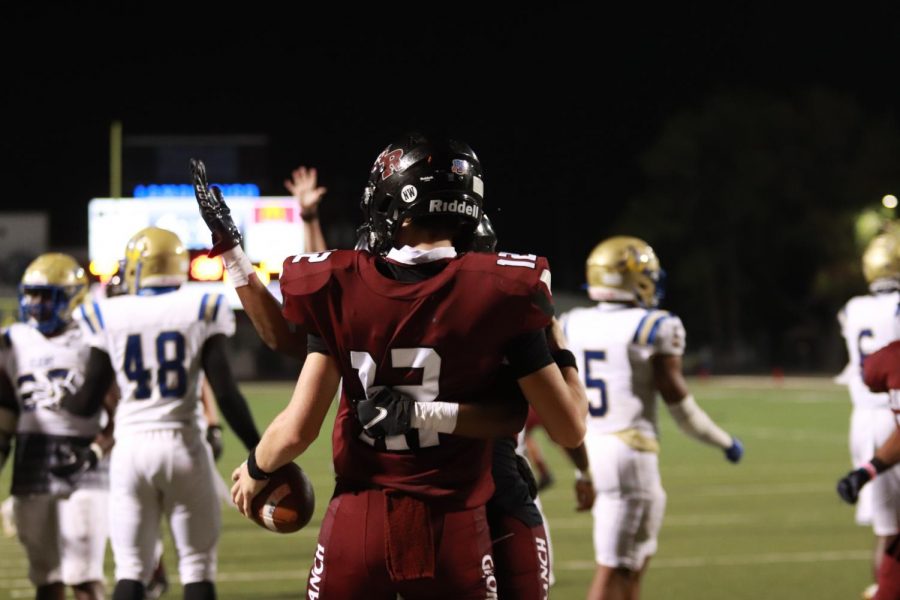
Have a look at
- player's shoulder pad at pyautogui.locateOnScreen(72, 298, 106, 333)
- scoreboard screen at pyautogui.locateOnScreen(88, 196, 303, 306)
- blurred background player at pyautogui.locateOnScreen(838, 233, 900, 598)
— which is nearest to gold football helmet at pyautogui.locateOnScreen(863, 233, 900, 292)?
blurred background player at pyautogui.locateOnScreen(838, 233, 900, 598)

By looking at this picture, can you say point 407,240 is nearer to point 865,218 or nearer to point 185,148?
point 185,148

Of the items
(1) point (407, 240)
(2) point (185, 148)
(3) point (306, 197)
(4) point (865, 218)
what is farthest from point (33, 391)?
(4) point (865, 218)

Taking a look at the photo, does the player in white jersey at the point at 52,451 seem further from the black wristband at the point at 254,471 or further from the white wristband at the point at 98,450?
the black wristband at the point at 254,471

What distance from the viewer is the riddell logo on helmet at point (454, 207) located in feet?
10.5

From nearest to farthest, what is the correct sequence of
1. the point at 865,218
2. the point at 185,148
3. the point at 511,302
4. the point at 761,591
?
the point at 511,302, the point at 761,591, the point at 185,148, the point at 865,218

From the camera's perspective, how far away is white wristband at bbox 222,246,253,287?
3.56 metres

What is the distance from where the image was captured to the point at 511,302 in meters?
3.06

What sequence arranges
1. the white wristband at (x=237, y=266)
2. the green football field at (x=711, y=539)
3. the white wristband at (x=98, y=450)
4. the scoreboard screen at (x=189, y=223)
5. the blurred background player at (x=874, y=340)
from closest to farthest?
the white wristband at (x=237, y=266) → the white wristband at (x=98, y=450) → the blurred background player at (x=874, y=340) → the green football field at (x=711, y=539) → the scoreboard screen at (x=189, y=223)

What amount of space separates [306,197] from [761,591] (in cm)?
399

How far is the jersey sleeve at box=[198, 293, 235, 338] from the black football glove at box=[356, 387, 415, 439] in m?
2.44

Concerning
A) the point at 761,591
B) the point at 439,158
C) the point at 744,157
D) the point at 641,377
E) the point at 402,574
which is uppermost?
the point at 744,157

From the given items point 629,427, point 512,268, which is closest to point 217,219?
point 512,268

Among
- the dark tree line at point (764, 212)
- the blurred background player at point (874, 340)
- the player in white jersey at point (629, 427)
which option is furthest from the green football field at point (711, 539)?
the dark tree line at point (764, 212)

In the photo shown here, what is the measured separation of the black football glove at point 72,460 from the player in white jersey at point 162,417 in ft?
0.85
